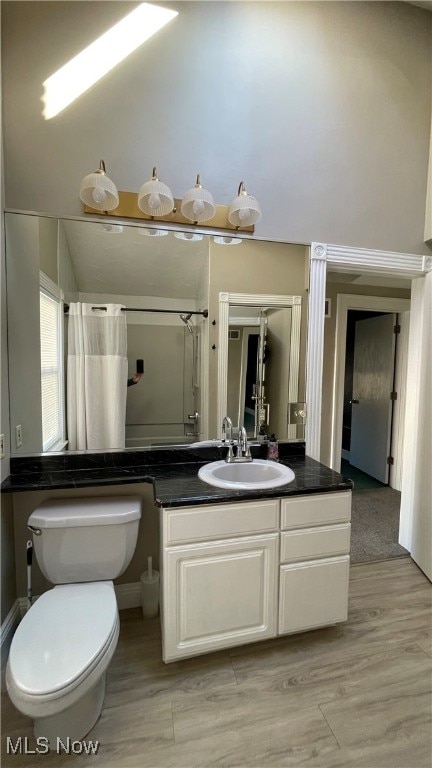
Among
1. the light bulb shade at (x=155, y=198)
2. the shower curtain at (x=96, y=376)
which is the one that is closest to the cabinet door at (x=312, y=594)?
the shower curtain at (x=96, y=376)

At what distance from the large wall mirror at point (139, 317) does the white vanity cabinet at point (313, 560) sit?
0.59 m

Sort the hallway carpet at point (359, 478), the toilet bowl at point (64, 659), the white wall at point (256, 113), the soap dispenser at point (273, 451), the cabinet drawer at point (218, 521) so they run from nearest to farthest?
1. the toilet bowl at point (64, 659)
2. the cabinet drawer at point (218, 521)
3. the white wall at point (256, 113)
4. the soap dispenser at point (273, 451)
5. the hallway carpet at point (359, 478)

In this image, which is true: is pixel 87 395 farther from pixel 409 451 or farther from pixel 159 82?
pixel 409 451

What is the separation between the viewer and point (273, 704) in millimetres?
1339

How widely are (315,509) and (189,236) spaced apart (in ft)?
5.10

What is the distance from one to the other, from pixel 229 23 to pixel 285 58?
34 centimetres

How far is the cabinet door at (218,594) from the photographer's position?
1.39 meters

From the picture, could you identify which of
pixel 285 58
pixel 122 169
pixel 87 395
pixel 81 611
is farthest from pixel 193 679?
pixel 285 58

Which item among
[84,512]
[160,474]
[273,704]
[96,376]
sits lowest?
[273,704]

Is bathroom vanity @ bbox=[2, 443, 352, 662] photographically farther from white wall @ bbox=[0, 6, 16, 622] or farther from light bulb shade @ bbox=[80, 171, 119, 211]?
light bulb shade @ bbox=[80, 171, 119, 211]

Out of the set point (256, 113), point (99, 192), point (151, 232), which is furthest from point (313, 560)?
point (256, 113)

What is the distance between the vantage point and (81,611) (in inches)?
49.9

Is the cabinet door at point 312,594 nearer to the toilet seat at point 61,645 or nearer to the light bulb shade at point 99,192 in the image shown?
the toilet seat at point 61,645

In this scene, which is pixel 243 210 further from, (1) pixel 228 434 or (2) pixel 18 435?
(2) pixel 18 435
